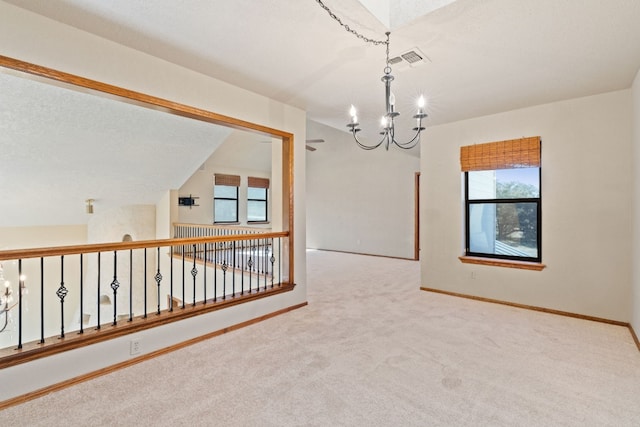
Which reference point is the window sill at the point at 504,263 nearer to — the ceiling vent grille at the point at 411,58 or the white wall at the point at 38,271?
the ceiling vent grille at the point at 411,58

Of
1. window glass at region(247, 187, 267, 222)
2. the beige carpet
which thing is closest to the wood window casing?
the beige carpet

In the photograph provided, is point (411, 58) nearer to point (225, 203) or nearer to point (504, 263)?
point (504, 263)

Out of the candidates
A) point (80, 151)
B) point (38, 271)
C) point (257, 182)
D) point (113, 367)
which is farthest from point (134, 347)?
point (257, 182)

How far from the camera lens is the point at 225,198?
8.80 meters

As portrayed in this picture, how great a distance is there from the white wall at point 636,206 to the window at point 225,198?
7.82 m

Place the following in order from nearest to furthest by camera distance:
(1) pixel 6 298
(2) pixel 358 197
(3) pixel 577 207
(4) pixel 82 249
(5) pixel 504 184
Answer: (4) pixel 82 249, (1) pixel 6 298, (3) pixel 577 207, (5) pixel 504 184, (2) pixel 358 197

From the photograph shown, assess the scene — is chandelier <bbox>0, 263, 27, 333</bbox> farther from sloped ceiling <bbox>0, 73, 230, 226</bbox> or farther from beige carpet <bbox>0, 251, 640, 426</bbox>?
sloped ceiling <bbox>0, 73, 230, 226</bbox>

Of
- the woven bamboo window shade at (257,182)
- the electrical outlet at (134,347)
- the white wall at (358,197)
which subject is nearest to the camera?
the electrical outlet at (134,347)

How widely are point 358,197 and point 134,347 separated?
6869mm

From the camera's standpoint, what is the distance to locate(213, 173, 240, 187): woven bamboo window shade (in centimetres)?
842

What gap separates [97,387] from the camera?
218cm

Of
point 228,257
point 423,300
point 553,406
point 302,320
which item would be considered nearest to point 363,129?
point 423,300

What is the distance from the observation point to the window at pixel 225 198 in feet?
28.0

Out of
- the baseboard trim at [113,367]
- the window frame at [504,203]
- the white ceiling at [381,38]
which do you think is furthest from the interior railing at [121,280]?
the window frame at [504,203]
